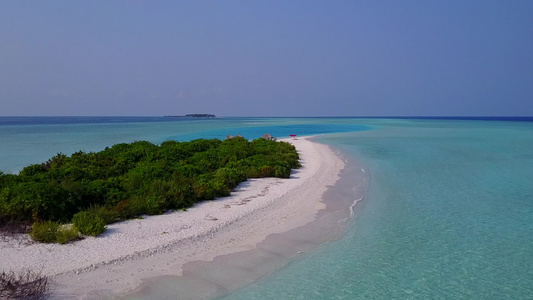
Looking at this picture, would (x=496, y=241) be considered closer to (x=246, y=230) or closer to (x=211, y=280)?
(x=246, y=230)

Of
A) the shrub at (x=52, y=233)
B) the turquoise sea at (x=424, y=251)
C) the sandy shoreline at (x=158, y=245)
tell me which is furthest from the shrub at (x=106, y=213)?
the turquoise sea at (x=424, y=251)

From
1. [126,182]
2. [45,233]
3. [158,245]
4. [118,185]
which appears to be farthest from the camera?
[126,182]

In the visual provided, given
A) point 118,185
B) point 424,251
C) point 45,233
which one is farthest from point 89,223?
point 424,251

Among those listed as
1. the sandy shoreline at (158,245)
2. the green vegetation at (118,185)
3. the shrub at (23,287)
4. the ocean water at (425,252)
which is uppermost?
the green vegetation at (118,185)

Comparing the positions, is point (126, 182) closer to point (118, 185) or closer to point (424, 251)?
point (118, 185)

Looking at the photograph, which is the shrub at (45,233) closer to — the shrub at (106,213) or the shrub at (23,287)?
the shrub at (106,213)
